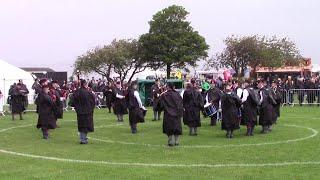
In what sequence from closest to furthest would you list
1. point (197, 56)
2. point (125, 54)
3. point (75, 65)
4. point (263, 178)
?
point (263, 178)
point (197, 56)
point (125, 54)
point (75, 65)

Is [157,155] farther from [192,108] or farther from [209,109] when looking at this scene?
[209,109]

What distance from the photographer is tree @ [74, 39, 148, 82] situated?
2763 inches

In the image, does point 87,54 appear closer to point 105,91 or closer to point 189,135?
point 105,91

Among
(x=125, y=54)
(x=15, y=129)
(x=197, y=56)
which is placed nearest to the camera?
(x=15, y=129)

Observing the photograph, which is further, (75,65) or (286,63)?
(75,65)

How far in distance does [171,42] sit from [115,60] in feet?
32.3

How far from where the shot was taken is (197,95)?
18.3 m

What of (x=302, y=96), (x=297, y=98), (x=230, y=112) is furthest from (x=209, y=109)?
(x=297, y=98)

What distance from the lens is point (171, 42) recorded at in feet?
209

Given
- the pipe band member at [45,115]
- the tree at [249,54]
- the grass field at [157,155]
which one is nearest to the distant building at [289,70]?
the tree at [249,54]

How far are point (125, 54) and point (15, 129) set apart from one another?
5031cm

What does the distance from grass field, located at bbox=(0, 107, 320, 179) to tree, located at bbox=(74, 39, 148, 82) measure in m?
50.2

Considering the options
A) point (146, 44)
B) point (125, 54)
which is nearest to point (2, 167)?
point (146, 44)

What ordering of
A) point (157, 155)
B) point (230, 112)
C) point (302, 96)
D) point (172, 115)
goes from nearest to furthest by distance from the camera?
point (157, 155), point (172, 115), point (230, 112), point (302, 96)
